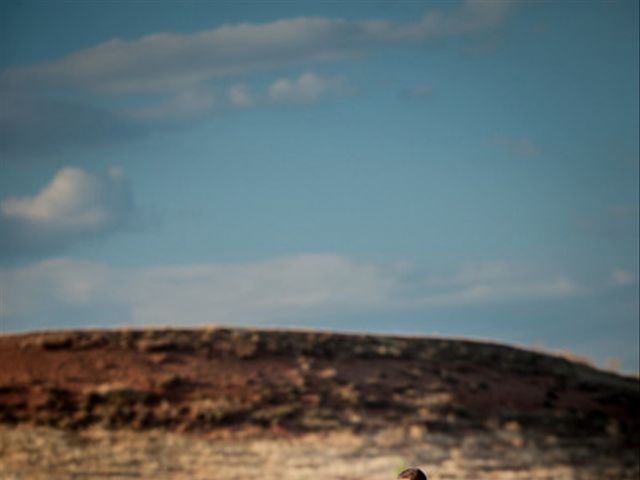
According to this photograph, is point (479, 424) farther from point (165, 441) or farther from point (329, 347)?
point (165, 441)

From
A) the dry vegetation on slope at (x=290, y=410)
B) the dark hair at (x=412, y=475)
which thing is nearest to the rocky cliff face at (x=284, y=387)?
the dry vegetation on slope at (x=290, y=410)

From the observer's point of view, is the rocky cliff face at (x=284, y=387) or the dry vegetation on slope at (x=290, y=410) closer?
the dry vegetation on slope at (x=290, y=410)

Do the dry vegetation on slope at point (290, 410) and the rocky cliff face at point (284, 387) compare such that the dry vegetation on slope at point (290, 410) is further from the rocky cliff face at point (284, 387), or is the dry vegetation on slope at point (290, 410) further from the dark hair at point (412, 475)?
the dark hair at point (412, 475)

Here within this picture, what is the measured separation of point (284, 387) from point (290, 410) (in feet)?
4.22

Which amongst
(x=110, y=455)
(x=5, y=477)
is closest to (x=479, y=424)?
(x=110, y=455)

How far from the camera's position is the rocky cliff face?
1179 inches

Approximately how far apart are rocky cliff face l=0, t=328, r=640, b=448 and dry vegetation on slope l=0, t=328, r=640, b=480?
2.0 inches

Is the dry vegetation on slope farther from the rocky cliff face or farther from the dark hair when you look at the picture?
the dark hair

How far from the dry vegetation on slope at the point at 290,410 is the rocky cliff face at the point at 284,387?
0.05m

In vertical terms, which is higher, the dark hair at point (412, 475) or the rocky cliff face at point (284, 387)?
the rocky cliff face at point (284, 387)

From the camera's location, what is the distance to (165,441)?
2814cm

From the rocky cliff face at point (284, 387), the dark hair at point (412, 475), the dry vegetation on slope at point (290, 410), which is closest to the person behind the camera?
the dark hair at point (412, 475)

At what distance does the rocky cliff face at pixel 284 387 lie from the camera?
2995 centimetres

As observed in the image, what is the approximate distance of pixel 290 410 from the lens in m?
30.6
